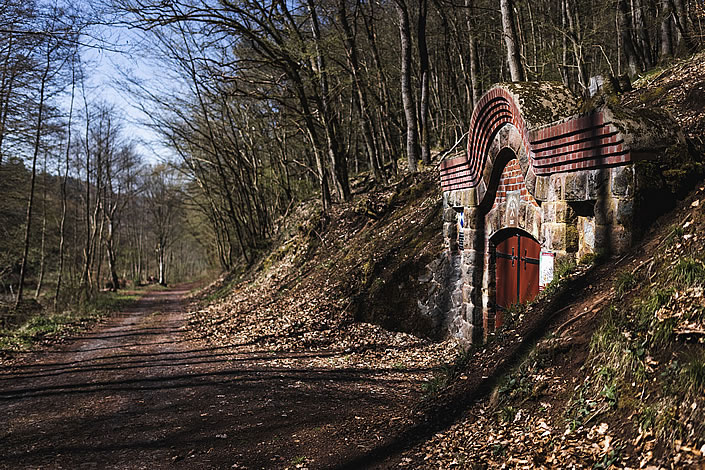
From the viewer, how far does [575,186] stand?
527cm

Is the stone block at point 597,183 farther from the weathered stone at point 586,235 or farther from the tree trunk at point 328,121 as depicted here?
the tree trunk at point 328,121

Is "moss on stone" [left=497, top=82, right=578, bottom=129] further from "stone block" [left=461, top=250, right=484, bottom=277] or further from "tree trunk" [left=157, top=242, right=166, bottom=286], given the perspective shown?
"tree trunk" [left=157, top=242, right=166, bottom=286]

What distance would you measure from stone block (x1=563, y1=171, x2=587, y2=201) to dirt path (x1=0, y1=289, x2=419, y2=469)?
3307 millimetres

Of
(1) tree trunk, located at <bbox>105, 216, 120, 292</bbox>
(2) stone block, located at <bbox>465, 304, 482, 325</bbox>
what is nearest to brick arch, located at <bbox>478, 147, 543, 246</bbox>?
(2) stone block, located at <bbox>465, 304, 482, 325</bbox>

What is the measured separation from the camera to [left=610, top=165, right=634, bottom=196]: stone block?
468cm

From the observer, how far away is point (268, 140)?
21.8 meters

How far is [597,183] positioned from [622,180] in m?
0.30

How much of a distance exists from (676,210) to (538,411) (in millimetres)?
2557

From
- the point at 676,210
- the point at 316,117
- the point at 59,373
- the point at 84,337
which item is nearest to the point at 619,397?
the point at 676,210

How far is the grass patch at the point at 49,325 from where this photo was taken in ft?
36.4

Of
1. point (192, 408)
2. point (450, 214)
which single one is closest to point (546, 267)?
point (450, 214)

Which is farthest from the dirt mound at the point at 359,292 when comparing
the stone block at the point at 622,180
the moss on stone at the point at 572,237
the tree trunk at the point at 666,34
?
the tree trunk at the point at 666,34

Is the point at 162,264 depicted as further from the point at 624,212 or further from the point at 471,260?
the point at 624,212

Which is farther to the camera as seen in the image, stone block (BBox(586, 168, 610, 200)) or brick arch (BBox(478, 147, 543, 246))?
brick arch (BBox(478, 147, 543, 246))
